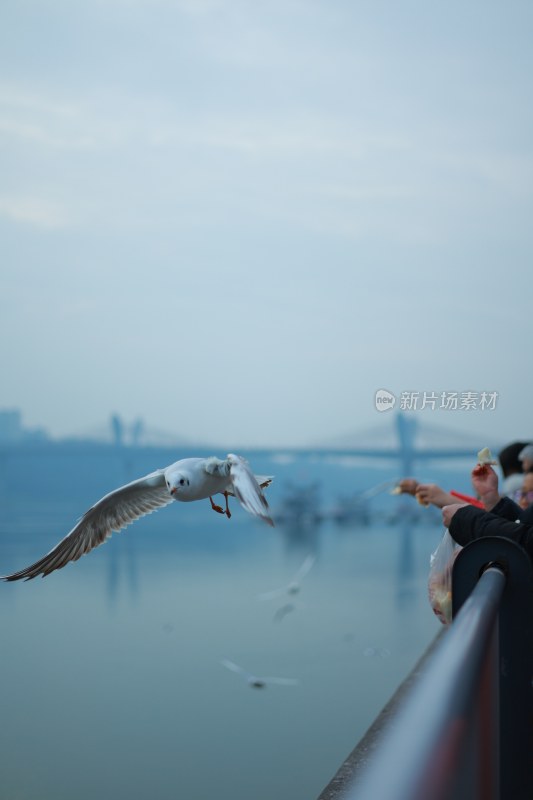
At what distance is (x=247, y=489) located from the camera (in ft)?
1.57

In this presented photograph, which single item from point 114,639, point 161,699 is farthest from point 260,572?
point 161,699

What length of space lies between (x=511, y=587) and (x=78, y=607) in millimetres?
20507

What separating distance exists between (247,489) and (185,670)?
1610cm

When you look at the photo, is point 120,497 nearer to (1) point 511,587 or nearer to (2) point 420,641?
(1) point 511,587

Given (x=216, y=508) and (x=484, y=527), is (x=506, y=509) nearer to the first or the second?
(x=484, y=527)

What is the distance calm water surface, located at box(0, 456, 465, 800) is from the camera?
11125mm

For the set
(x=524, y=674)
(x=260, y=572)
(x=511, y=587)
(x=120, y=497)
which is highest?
(x=120, y=497)

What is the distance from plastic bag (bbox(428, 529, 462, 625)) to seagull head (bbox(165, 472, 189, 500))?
0.63 meters

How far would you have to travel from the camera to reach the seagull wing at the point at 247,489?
0.45 metres

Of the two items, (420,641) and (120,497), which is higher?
(120,497)

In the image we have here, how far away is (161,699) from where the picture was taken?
44.7 feet

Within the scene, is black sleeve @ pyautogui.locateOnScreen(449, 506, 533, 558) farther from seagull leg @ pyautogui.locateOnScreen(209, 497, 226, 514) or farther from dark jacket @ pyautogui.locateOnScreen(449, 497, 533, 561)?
seagull leg @ pyautogui.locateOnScreen(209, 497, 226, 514)

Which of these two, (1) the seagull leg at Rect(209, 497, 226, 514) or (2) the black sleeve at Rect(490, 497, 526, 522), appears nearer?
(1) the seagull leg at Rect(209, 497, 226, 514)

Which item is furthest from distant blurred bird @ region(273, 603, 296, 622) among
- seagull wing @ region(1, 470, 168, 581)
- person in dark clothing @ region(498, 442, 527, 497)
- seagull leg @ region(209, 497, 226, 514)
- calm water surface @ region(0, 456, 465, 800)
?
seagull leg @ region(209, 497, 226, 514)
